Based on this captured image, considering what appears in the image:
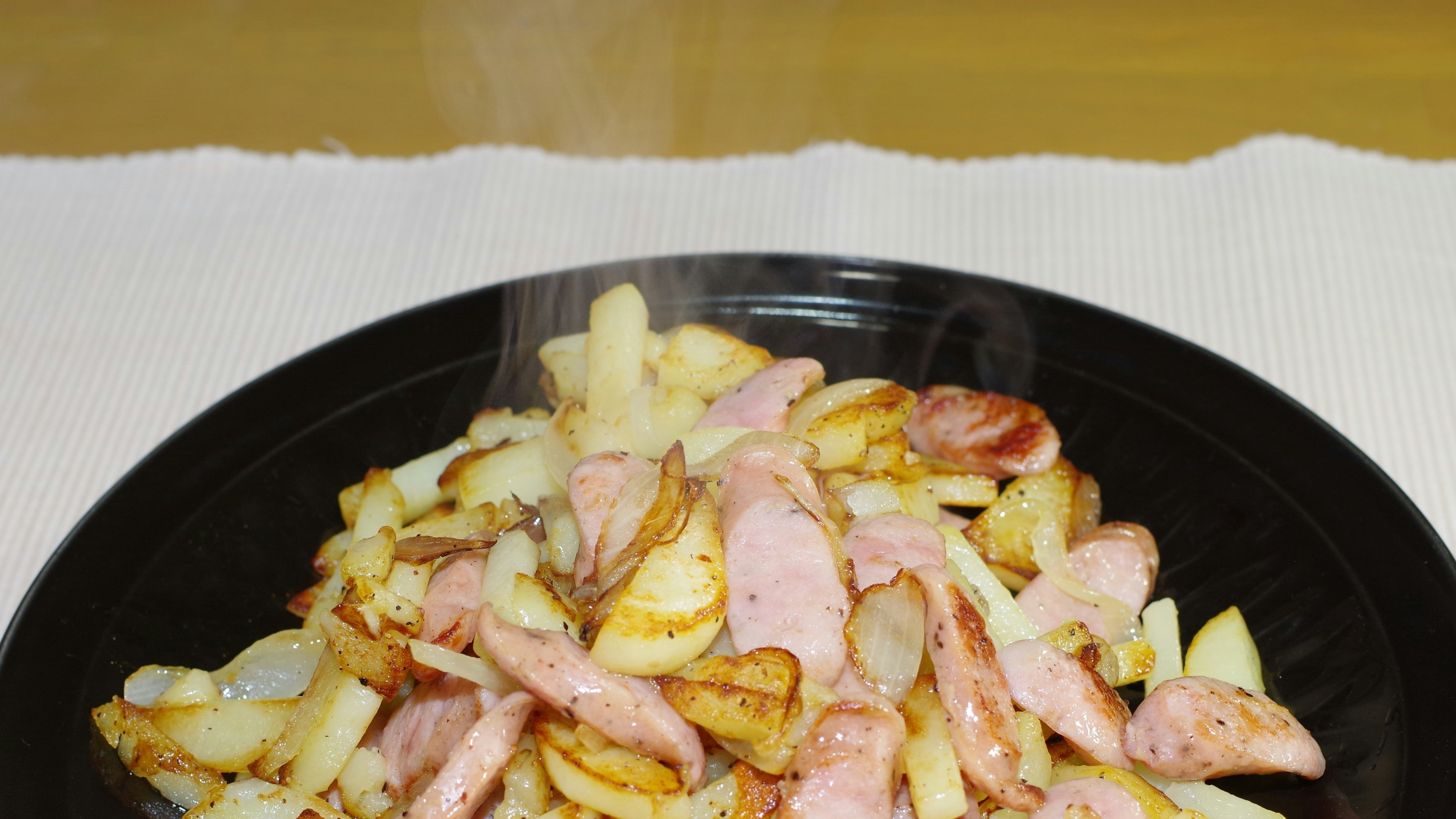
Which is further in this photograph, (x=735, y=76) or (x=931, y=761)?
(x=735, y=76)

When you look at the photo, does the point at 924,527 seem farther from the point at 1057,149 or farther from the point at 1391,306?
the point at 1057,149

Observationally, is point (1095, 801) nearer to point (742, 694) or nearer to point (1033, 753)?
point (1033, 753)

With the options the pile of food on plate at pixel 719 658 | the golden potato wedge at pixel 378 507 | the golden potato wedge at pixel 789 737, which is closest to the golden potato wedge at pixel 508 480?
the pile of food on plate at pixel 719 658

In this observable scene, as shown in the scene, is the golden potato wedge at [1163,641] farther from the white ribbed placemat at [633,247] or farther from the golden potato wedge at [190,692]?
the golden potato wedge at [190,692]

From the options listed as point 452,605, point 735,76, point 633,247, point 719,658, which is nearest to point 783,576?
point 719,658

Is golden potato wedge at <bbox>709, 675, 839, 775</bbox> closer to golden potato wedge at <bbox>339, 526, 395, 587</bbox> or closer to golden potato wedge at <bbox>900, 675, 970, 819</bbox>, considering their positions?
golden potato wedge at <bbox>900, 675, 970, 819</bbox>

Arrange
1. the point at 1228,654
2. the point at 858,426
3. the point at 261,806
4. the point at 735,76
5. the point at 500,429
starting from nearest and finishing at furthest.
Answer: the point at 261,806, the point at 1228,654, the point at 858,426, the point at 500,429, the point at 735,76
